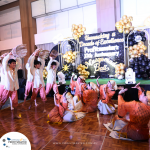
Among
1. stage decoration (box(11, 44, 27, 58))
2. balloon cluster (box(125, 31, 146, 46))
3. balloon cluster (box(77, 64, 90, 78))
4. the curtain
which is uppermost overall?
the curtain

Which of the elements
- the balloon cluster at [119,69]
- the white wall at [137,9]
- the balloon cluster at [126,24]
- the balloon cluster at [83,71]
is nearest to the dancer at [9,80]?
the balloon cluster at [83,71]

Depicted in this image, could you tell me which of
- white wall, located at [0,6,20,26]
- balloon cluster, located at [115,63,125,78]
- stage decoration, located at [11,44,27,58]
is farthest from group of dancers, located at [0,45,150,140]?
white wall, located at [0,6,20,26]

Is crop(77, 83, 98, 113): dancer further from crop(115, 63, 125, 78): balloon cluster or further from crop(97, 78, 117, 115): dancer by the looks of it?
crop(115, 63, 125, 78): balloon cluster

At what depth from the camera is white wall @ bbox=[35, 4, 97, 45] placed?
6871 mm

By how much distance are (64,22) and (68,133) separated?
669 centimetres

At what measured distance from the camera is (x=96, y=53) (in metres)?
6.10

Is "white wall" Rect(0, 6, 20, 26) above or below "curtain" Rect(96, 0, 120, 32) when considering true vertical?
above

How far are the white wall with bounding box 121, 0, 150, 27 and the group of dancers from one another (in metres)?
4.20

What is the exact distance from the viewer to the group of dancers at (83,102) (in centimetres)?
180

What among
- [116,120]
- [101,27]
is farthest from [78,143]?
[101,27]

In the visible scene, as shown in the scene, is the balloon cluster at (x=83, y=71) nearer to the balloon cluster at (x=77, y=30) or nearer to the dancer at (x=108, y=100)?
the balloon cluster at (x=77, y=30)

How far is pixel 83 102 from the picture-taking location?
3311mm

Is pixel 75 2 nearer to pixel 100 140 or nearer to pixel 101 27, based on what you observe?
pixel 101 27

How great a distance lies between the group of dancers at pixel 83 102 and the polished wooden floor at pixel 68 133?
12 centimetres
